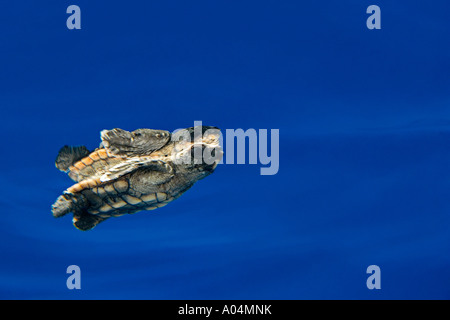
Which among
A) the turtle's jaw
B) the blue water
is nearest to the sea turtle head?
the turtle's jaw

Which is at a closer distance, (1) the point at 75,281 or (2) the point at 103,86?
(2) the point at 103,86

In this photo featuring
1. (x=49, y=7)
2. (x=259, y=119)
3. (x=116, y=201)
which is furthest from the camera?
(x=259, y=119)

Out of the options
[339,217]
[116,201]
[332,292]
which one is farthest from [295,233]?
[116,201]

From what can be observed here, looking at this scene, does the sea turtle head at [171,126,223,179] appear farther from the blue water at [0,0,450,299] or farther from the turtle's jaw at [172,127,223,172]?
the blue water at [0,0,450,299]

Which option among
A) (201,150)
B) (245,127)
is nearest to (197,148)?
(201,150)

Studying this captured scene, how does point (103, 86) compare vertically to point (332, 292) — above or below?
above

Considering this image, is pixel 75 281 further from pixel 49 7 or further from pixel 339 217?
pixel 49 7

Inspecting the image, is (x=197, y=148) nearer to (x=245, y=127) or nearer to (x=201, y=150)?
(x=201, y=150)
